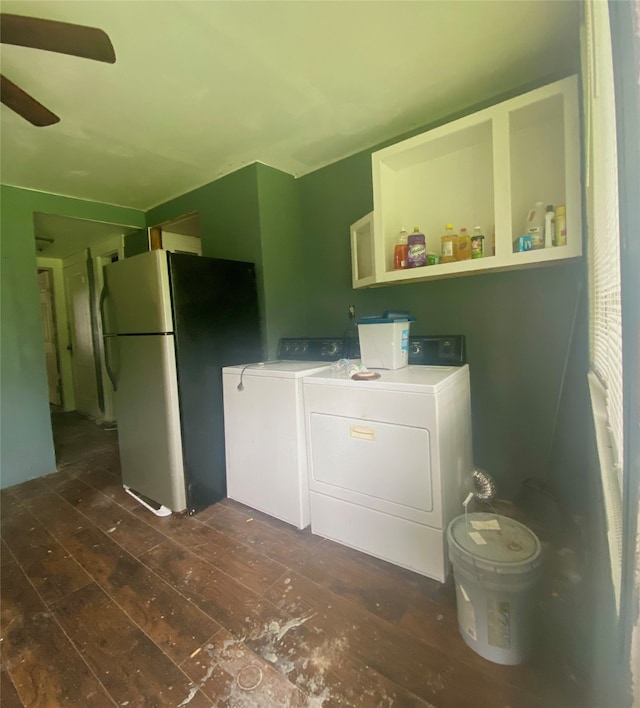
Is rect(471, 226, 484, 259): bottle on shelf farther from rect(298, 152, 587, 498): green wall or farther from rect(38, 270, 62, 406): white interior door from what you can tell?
rect(38, 270, 62, 406): white interior door

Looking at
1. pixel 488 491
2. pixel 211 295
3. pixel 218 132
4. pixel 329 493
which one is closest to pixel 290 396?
pixel 329 493

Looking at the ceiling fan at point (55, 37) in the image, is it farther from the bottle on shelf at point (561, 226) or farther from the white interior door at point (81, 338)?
the white interior door at point (81, 338)

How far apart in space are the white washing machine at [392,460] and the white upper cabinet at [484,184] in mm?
681

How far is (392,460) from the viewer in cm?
147

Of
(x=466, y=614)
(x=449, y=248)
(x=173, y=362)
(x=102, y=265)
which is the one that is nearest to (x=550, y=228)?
(x=449, y=248)

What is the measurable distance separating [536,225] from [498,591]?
5.09 ft

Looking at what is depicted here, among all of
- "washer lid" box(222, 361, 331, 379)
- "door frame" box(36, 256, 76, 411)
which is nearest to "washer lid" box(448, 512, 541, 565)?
"washer lid" box(222, 361, 331, 379)

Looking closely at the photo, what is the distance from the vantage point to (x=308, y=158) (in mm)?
2451

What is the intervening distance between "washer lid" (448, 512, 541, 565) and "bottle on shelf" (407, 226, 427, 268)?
1.29m

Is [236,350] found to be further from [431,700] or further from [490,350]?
[431,700]

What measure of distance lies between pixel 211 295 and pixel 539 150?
200cm

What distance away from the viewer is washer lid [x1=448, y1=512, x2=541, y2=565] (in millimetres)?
1083

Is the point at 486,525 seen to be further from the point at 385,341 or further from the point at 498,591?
the point at 385,341

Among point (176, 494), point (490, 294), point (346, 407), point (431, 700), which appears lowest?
point (431, 700)
